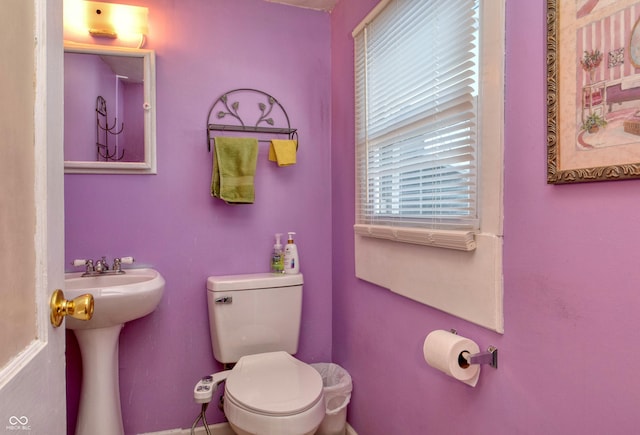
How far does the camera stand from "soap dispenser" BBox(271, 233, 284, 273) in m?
1.96

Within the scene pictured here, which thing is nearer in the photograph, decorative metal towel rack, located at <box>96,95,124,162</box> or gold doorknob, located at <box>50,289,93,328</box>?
gold doorknob, located at <box>50,289,93,328</box>

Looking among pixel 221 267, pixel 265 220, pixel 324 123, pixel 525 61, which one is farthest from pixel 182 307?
pixel 525 61

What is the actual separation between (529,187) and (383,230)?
664 mm

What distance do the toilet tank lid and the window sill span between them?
47cm

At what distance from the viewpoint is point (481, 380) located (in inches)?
41.8

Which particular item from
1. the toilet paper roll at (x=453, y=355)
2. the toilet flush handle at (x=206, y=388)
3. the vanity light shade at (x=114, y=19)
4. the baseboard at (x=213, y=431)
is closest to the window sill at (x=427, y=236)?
the toilet paper roll at (x=453, y=355)

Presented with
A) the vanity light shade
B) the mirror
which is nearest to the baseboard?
the mirror

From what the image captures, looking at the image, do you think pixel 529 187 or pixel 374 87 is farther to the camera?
pixel 374 87

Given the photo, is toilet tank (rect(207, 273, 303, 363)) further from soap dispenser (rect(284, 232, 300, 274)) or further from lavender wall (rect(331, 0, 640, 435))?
lavender wall (rect(331, 0, 640, 435))

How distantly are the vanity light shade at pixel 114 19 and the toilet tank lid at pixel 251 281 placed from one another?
1.25 m

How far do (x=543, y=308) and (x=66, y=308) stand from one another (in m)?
0.98

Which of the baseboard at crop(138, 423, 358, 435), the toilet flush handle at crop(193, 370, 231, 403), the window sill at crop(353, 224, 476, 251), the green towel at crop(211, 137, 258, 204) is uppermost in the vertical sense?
the green towel at crop(211, 137, 258, 204)

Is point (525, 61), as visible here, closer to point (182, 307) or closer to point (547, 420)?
point (547, 420)

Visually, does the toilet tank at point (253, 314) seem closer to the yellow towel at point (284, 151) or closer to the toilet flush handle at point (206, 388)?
the toilet flush handle at point (206, 388)
